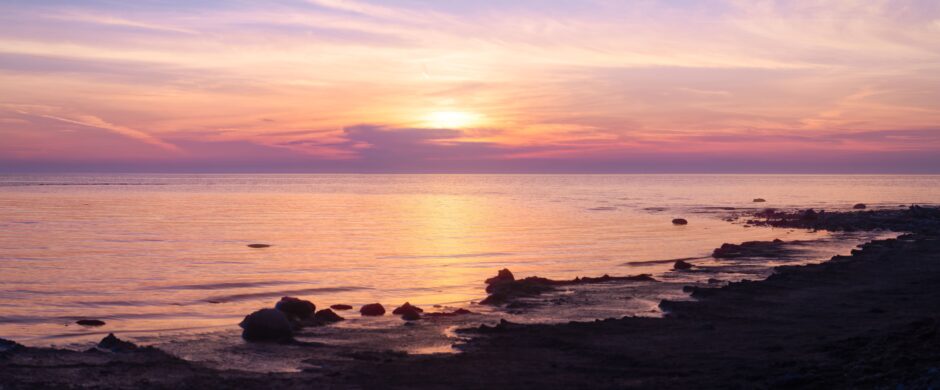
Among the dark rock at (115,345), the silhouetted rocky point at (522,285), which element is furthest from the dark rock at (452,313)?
the dark rock at (115,345)

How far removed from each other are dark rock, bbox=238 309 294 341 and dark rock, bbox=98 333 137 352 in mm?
2531

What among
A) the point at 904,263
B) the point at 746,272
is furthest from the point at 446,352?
the point at 904,263

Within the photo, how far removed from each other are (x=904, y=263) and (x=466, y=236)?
2734 cm

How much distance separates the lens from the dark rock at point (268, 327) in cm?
1844

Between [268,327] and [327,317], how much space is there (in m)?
3.05

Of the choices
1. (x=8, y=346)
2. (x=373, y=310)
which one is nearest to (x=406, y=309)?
(x=373, y=310)

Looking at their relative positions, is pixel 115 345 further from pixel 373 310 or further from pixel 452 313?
pixel 452 313

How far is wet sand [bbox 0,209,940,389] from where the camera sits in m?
13.2

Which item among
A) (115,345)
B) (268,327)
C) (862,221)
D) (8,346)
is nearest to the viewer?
(8,346)

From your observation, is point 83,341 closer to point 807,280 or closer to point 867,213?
point 807,280

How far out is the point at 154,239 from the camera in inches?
1905

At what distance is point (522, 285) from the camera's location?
2705 cm

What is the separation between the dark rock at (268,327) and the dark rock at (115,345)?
8.30ft

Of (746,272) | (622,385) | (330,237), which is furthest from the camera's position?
(330,237)
